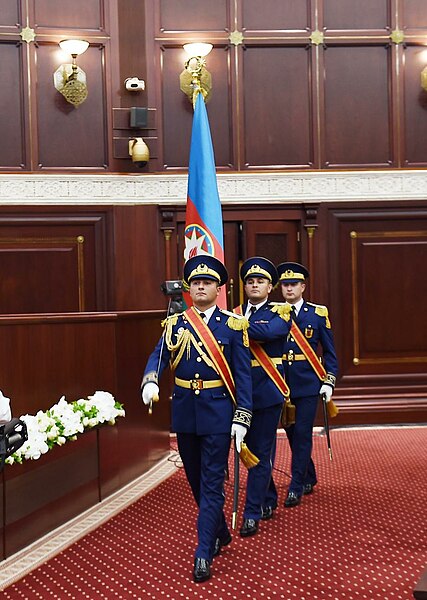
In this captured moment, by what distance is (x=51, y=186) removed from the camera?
879cm

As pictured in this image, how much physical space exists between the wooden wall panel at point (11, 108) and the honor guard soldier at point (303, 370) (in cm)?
Answer: 381

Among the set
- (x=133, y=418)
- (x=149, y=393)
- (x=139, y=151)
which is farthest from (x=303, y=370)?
(x=139, y=151)

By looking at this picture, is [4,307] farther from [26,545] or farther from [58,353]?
[26,545]

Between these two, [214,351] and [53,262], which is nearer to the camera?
[214,351]

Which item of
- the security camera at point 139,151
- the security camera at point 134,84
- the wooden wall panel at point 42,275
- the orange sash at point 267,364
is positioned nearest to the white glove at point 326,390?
the orange sash at point 267,364

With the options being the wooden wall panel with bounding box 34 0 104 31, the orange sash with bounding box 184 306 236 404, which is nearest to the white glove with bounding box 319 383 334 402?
the orange sash with bounding box 184 306 236 404

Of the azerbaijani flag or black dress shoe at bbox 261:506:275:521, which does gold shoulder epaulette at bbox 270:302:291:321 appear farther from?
the azerbaijani flag

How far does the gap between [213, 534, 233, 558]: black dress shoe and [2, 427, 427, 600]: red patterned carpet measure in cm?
4

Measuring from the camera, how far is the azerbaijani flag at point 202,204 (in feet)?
22.3

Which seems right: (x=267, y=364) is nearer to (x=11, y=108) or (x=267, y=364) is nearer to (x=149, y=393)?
(x=149, y=393)

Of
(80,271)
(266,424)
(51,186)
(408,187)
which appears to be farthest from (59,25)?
(266,424)

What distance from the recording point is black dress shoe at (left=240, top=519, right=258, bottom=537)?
5.02m

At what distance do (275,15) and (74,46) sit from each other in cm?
209

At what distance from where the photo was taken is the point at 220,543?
4.68 metres
